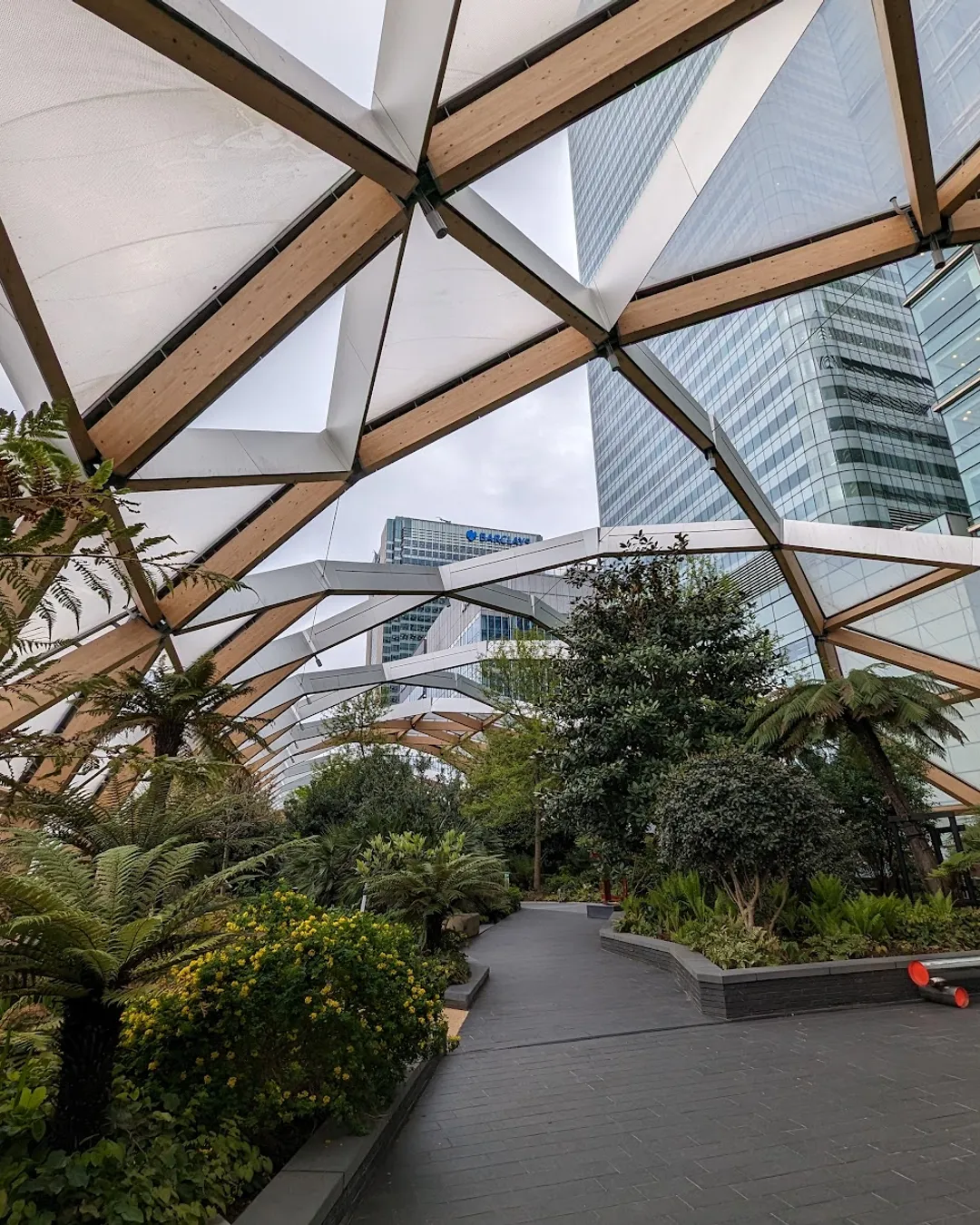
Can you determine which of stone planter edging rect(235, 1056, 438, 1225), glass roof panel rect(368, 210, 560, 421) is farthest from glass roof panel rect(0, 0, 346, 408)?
stone planter edging rect(235, 1056, 438, 1225)

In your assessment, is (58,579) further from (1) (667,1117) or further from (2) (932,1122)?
(2) (932,1122)

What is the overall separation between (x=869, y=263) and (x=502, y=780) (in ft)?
45.5

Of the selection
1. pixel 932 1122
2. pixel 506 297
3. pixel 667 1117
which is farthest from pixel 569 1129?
pixel 506 297

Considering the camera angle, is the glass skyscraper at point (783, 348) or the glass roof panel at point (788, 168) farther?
the glass skyscraper at point (783, 348)

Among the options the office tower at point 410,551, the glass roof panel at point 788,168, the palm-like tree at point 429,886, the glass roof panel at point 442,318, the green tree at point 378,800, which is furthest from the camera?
the office tower at point 410,551

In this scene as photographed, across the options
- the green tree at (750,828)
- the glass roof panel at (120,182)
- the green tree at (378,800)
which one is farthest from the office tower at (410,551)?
the glass roof panel at (120,182)

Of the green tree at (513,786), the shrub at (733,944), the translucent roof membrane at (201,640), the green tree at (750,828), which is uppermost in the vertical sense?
the translucent roof membrane at (201,640)

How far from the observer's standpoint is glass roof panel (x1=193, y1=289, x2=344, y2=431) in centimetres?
654

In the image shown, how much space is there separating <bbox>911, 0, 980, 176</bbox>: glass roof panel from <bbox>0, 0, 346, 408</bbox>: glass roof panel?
5020 millimetres

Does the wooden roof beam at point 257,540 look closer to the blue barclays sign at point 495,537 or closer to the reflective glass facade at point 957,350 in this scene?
the reflective glass facade at point 957,350

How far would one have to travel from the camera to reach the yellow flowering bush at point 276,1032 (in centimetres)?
296

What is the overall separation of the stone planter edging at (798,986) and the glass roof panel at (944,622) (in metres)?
8.48

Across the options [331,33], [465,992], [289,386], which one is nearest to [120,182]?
[331,33]

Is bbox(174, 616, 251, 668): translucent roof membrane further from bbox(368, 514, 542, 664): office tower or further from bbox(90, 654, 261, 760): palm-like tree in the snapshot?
bbox(368, 514, 542, 664): office tower
